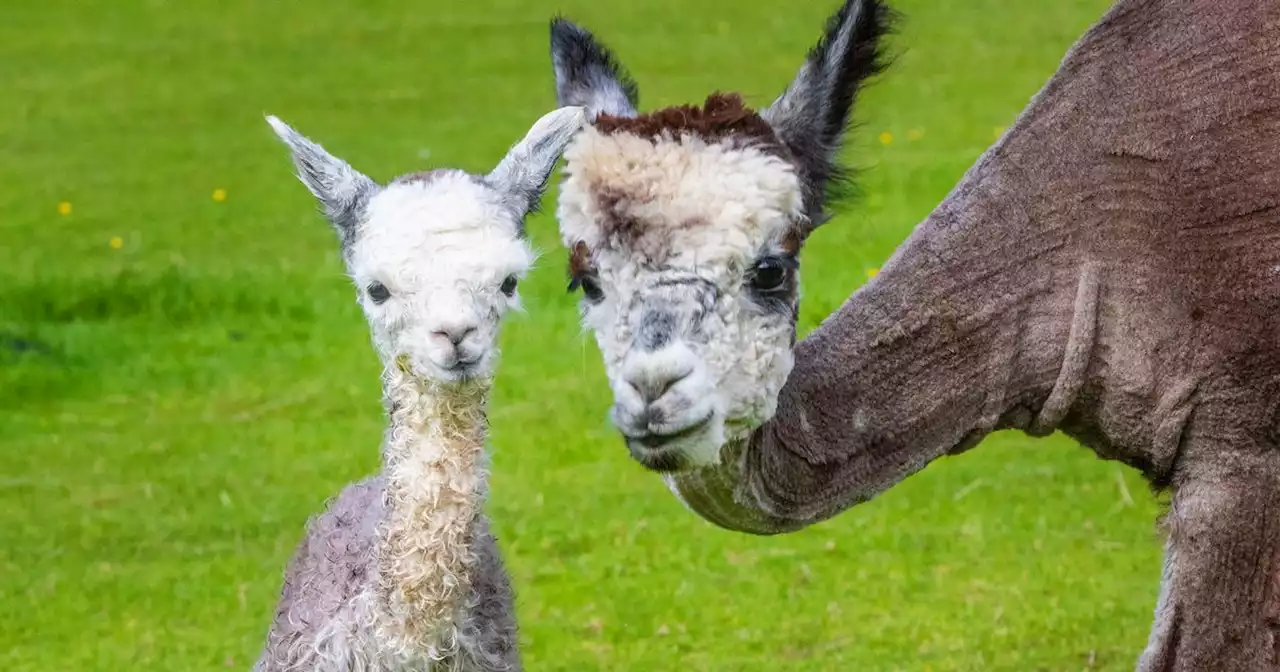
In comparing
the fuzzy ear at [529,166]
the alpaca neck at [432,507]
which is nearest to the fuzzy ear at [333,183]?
the fuzzy ear at [529,166]

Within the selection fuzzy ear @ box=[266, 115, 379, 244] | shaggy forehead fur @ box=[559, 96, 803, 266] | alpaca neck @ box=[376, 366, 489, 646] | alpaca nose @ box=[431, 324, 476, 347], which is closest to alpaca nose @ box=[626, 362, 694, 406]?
shaggy forehead fur @ box=[559, 96, 803, 266]

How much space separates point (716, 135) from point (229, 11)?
56.3ft

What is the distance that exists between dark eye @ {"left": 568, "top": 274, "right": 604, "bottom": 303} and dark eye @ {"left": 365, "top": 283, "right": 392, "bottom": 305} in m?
0.60

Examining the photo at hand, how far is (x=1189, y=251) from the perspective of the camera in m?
4.91

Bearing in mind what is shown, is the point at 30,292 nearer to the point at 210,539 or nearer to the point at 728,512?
the point at 210,539

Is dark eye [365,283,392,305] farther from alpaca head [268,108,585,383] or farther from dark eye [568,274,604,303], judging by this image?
dark eye [568,274,604,303]

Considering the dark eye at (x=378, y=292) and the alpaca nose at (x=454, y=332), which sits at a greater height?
the dark eye at (x=378, y=292)

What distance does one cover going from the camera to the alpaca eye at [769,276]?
432 cm

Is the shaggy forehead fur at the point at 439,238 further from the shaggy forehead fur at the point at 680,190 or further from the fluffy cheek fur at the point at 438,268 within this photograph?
the shaggy forehead fur at the point at 680,190

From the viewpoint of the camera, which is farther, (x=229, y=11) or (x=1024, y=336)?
(x=229, y=11)

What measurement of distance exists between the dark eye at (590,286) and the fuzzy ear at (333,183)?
2.75 feet

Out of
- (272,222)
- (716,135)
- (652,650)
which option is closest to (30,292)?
(272,222)

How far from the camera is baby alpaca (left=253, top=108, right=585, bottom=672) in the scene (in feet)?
15.5

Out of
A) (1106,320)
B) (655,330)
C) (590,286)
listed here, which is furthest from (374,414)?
(655,330)
